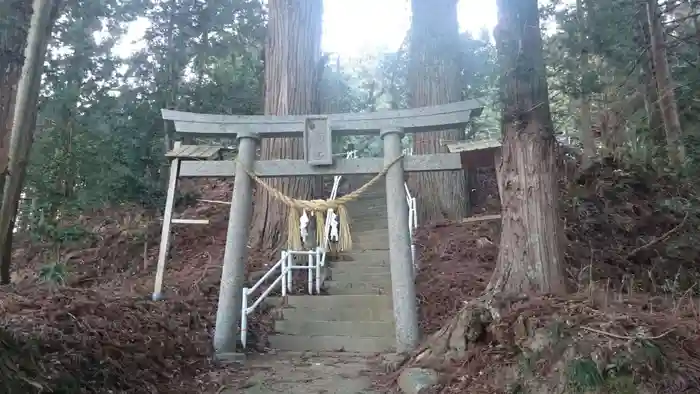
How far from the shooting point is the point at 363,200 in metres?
10.7

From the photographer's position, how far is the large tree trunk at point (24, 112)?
4.58 meters

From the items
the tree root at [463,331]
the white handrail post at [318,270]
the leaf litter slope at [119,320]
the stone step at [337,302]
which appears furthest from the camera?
the white handrail post at [318,270]

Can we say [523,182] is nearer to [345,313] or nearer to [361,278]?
[345,313]

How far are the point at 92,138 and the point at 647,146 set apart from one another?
9.25 m

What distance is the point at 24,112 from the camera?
181 inches

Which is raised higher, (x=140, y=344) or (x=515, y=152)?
(x=515, y=152)

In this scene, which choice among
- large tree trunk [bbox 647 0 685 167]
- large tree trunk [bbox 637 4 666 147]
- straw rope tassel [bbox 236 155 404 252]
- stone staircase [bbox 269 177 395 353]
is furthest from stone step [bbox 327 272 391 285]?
large tree trunk [bbox 637 4 666 147]

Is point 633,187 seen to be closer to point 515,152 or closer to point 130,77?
point 515,152

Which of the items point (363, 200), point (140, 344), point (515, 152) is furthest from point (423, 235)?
point (140, 344)

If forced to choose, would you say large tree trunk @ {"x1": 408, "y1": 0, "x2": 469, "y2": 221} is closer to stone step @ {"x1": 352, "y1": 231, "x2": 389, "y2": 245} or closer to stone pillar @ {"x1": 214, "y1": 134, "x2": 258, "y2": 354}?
stone step @ {"x1": 352, "y1": 231, "x2": 389, "y2": 245}

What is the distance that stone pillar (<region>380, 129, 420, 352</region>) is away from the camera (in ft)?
19.3

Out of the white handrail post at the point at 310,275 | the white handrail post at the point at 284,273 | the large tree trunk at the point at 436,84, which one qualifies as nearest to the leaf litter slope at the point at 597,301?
the large tree trunk at the point at 436,84

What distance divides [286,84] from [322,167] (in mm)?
3016

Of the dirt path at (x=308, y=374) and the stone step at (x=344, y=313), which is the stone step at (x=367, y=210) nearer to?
the stone step at (x=344, y=313)
